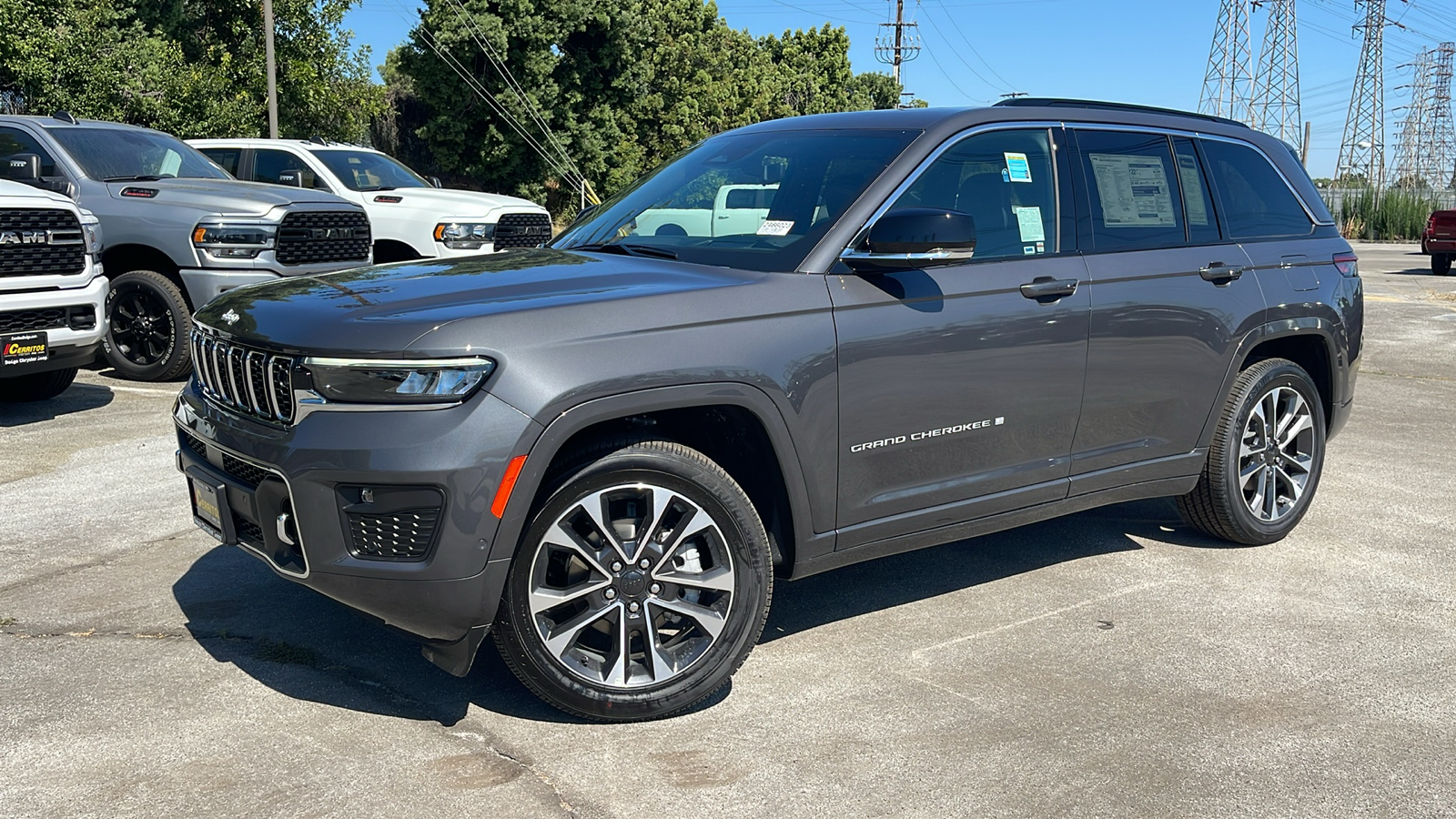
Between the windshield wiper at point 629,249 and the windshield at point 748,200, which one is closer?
the windshield at point 748,200

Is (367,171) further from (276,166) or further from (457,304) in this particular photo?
(457,304)

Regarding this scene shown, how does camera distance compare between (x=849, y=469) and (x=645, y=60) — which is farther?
(x=645, y=60)

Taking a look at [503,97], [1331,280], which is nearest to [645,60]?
[503,97]

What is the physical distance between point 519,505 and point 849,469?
3.77 feet

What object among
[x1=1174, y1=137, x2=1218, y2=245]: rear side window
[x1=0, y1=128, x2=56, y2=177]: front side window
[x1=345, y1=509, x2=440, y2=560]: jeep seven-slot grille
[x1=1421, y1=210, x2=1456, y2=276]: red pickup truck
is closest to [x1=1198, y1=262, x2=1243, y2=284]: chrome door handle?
[x1=1174, y1=137, x2=1218, y2=245]: rear side window

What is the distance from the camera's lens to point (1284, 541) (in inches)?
231

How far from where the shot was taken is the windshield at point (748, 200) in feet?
14.0

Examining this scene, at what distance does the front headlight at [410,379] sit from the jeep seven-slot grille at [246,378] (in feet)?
0.74

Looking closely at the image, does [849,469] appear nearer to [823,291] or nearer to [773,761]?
[823,291]

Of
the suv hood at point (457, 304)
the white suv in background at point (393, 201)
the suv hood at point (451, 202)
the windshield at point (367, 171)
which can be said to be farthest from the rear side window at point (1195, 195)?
the windshield at point (367, 171)

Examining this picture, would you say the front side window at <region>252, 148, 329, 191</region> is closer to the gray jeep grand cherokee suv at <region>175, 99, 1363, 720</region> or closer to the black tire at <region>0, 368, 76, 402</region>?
the black tire at <region>0, 368, 76, 402</region>

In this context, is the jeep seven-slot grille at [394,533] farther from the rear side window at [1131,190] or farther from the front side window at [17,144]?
the front side window at [17,144]

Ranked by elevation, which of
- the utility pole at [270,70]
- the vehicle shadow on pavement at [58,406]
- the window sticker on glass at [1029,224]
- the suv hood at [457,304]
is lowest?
the vehicle shadow on pavement at [58,406]

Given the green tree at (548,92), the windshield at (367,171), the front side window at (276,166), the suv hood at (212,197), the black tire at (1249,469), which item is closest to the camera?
the black tire at (1249,469)
